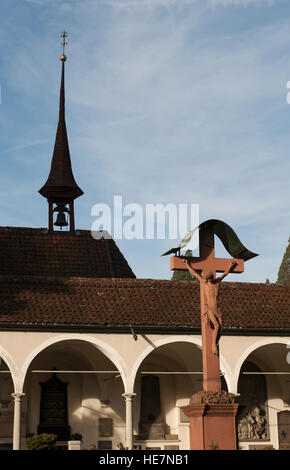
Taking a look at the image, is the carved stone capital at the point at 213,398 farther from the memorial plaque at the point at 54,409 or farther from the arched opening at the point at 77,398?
the memorial plaque at the point at 54,409

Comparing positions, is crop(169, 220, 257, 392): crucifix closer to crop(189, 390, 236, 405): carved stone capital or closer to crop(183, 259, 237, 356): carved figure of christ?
crop(183, 259, 237, 356): carved figure of christ

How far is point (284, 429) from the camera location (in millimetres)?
25922

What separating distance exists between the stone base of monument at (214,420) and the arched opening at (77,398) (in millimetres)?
12463

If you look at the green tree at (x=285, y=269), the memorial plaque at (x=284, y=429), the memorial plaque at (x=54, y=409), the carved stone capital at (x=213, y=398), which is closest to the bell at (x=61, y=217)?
the memorial plaque at (x=54, y=409)

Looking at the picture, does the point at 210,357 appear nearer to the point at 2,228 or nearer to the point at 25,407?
the point at 25,407

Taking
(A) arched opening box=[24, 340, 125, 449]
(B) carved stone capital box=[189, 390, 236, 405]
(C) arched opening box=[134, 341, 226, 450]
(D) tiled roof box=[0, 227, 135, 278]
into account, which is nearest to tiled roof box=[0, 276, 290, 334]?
(C) arched opening box=[134, 341, 226, 450]

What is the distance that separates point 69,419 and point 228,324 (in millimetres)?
6095

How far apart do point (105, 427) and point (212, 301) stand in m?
13.1

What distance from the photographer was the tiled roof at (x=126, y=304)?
2303cm

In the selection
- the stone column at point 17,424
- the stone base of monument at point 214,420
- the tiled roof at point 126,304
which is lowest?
the stone base of monument at point 214,420

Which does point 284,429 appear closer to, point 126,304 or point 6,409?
point 126,304

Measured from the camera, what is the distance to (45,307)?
23.3 meters

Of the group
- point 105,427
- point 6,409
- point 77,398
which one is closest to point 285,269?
point 77,398
